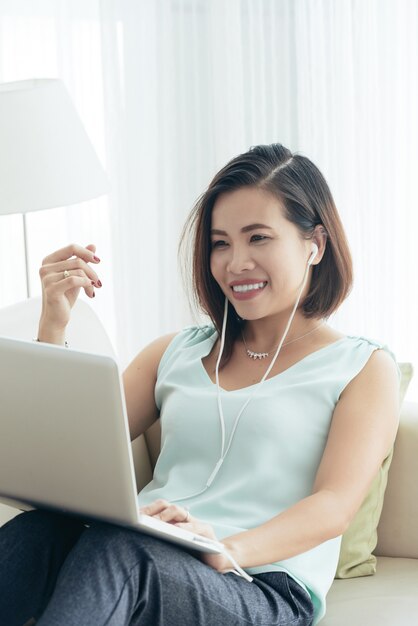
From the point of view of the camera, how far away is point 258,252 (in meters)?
1.74

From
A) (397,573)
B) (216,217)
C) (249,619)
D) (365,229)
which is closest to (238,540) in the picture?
(249,619)

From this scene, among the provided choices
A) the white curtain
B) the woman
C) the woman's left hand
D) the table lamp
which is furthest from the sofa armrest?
the white curtain

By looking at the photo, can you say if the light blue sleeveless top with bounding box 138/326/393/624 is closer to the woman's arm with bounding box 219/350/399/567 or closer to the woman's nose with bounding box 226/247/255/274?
the woman's arm with bounding box 219/350/399/567

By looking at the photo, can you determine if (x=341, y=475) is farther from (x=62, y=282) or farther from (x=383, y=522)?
(x=62, y=282)

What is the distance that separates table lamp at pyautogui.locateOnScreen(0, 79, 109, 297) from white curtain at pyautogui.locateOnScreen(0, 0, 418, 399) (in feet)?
2.41

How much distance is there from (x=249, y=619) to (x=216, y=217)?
0.73 metres

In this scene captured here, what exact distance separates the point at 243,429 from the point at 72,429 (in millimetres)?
→ 510

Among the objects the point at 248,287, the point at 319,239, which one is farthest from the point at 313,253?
the point at 248,287

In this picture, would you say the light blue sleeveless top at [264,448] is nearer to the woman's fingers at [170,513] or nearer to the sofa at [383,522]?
the sofa at [383,522]

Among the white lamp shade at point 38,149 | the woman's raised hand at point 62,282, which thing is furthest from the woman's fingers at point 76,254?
the white lamp shade at point 38,149

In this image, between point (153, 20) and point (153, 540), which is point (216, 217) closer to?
point (153, 540)

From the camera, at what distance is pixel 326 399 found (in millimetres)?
1681

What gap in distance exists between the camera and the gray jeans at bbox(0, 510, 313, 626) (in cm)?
126

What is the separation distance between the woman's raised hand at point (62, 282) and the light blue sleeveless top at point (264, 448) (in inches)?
10.2
